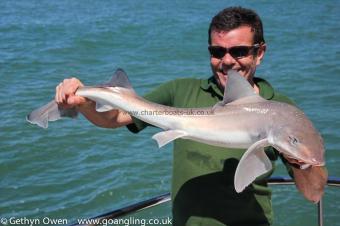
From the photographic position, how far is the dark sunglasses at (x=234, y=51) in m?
3.35

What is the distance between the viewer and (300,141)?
2654 mm

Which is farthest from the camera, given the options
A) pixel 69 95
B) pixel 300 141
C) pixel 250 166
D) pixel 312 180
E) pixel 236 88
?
pixel 69 95

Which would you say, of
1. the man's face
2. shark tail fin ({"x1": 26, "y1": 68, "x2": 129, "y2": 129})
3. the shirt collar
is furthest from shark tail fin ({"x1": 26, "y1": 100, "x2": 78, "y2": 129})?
the man's face

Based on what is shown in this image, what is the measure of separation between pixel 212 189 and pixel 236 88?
704 millimetres

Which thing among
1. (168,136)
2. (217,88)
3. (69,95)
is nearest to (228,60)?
(217,88)

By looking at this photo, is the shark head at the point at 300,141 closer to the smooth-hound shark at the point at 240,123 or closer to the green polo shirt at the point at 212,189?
the smooth-hound shark at the point at 240,123

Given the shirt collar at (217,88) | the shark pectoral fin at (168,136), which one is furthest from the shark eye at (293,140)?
the shirt collar at (217,88)

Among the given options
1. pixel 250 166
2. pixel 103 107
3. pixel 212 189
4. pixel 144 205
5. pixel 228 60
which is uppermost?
pixel 228 60

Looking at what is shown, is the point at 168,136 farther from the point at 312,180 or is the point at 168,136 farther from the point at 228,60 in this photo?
the point at 312,180

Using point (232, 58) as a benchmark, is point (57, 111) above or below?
below

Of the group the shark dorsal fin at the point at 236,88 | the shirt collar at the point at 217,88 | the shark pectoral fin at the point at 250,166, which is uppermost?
the shark dorsal fin at the point at 236,88

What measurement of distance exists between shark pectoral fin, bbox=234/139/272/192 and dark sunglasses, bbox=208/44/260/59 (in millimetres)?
787

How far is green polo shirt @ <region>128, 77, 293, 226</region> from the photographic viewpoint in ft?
10.7

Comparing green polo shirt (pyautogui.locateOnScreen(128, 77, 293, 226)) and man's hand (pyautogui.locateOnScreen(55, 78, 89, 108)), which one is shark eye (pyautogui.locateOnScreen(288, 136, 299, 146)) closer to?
green polo shirt (pyautogui.locateOnScreen(128, 77, 293, 226))
